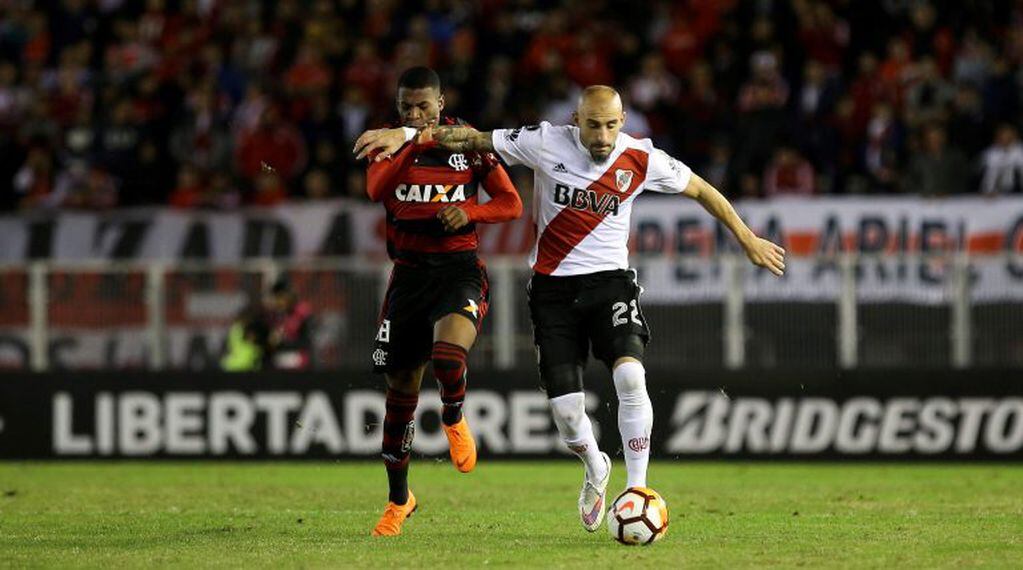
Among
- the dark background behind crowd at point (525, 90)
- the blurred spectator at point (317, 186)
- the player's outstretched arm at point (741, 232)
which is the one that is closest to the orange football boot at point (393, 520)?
the player's outstretched arm at point (741, 232)

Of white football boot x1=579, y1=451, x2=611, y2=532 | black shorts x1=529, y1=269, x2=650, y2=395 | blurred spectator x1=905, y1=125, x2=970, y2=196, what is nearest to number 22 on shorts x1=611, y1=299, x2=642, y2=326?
black shorts x1=529, y1=269, x2=650, y2=395

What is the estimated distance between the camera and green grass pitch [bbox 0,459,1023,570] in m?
9.38

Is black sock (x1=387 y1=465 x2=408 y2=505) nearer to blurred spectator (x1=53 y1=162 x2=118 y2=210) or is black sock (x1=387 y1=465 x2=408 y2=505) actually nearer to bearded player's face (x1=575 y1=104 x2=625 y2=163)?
bearded player's face (x1=575 y1=104 x2=625 y2=163)

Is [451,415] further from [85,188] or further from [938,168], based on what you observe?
[85,188]

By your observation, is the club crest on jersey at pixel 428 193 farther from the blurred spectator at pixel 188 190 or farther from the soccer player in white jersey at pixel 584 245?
the blurred spectator at pixel 188 190

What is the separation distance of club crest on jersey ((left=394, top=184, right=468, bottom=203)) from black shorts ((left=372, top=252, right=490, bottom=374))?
0.33 meters

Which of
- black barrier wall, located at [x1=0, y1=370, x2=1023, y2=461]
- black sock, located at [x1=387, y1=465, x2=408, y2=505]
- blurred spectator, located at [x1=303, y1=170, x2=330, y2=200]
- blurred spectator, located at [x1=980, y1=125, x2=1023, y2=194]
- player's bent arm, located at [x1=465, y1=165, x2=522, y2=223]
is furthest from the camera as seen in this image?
blurred spectator, located at [x1=303, y1=170, x2=330, y2=200]

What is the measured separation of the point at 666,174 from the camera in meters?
10.3

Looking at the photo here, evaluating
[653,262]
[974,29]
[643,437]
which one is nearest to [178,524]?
[643,437]

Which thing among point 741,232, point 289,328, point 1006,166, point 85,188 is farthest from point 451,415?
point 85,188

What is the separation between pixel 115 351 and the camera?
57.5 ft

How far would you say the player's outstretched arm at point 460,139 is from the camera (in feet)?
33.7

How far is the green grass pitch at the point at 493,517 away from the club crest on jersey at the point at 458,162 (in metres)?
2.05

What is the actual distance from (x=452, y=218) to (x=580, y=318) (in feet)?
2.89
